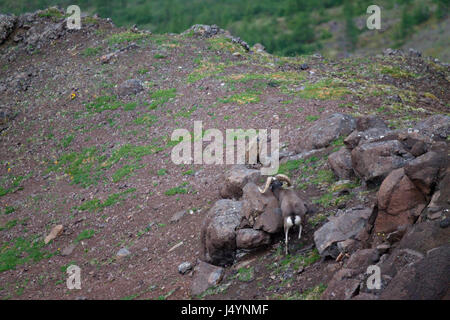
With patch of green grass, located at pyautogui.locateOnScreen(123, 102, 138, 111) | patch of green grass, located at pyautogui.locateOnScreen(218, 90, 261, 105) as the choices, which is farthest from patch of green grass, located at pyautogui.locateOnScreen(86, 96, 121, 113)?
patch of green grass, located at pyautogui.locateOnScreen(218, 90, 261, 105)

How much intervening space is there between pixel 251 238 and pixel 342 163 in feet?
12.8

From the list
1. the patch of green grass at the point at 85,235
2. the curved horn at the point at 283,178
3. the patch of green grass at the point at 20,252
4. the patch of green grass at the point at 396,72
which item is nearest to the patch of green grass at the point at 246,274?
the curved horn at the point at 283,178

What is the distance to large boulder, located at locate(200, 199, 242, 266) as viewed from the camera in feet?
41.1

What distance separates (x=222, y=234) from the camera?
12508 millimetres

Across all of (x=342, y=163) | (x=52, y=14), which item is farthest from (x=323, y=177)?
(x=52, y=14)

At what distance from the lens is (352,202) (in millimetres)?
12773

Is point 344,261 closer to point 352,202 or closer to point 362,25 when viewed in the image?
point 352,202

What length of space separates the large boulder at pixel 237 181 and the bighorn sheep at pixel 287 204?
1.67 m

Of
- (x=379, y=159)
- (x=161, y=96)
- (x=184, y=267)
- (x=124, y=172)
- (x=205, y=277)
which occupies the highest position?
(x=379, y=159)

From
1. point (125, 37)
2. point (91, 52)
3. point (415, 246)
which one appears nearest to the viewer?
point (415, 246)

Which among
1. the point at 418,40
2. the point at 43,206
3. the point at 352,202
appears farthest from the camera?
the point at 418,40

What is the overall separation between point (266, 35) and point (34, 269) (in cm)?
6365

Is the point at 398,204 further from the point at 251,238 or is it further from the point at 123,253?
the point at 123,253

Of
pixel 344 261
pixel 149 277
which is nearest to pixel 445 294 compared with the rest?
pixel 344 261
